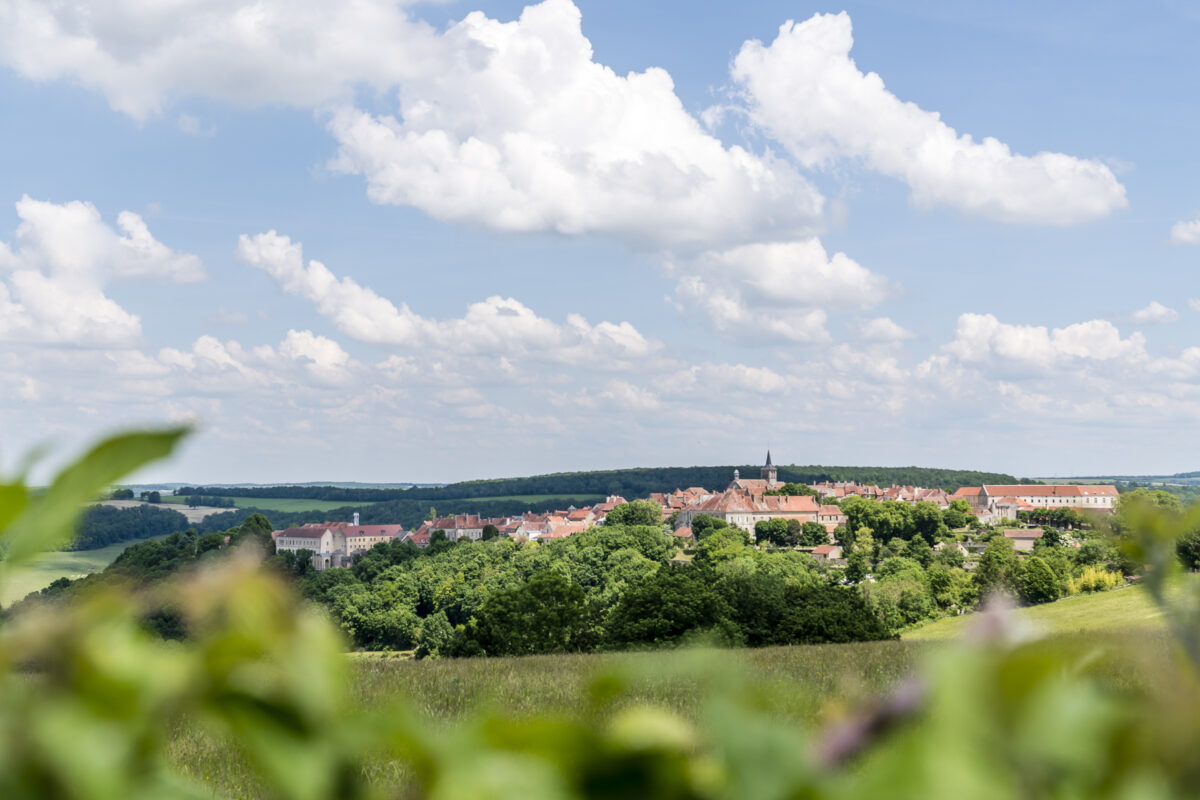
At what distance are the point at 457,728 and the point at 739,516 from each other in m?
135

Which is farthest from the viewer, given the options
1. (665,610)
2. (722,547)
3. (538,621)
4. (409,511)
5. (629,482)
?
(629,482)

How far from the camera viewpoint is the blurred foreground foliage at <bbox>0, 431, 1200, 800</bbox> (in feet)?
1.05

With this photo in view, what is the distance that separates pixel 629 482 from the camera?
192 m

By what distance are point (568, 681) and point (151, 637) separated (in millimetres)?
8519

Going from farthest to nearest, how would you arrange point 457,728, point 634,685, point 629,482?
point 629,482, point 634,685, point 457,728

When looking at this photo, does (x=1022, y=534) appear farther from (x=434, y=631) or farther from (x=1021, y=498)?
(x=434, y=631)

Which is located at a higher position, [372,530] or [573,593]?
[573,593]

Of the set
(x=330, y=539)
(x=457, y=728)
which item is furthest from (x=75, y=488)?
(x=330, y=539)

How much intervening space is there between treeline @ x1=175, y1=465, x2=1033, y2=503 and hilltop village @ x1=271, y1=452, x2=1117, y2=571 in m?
23.7

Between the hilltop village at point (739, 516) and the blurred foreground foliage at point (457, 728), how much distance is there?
117 meters

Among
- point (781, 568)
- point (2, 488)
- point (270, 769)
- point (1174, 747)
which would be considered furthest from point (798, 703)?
point (781, 568)

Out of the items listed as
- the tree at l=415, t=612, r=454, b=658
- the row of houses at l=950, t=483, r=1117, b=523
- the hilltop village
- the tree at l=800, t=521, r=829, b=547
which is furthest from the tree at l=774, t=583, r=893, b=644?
the row of houses at l=950, t=483, r=1117, b=523

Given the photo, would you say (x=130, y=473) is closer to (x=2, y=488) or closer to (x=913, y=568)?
(x=2, y=488)

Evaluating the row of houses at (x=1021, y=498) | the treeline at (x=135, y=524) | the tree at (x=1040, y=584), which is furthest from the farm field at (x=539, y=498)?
the tree at (x=1040, y=584)
